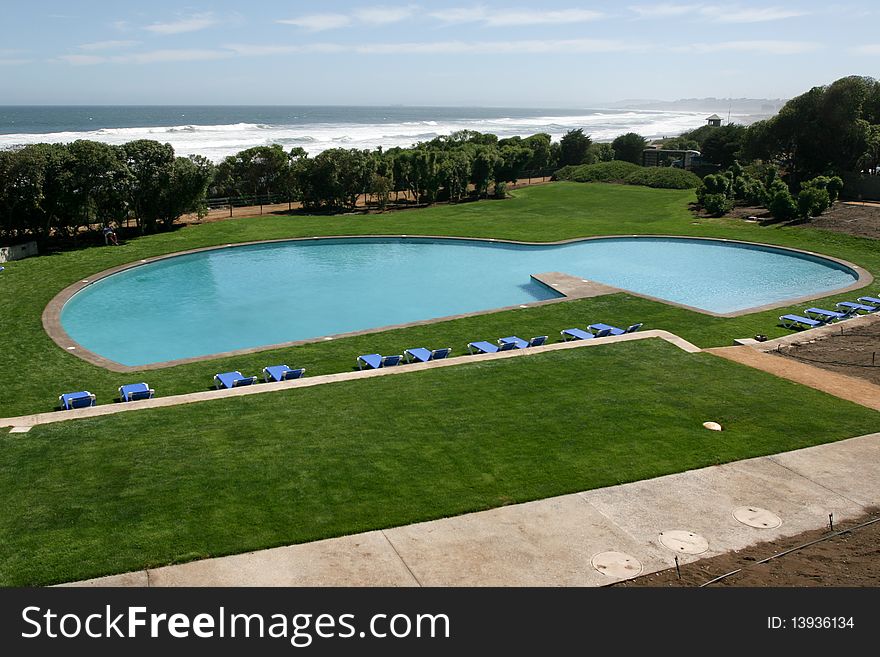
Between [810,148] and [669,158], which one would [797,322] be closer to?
[810,148]

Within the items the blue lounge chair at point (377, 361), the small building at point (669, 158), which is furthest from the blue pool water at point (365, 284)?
the small building at point (669, 158)

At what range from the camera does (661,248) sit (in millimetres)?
35062

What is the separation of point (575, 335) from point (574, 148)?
49769mm

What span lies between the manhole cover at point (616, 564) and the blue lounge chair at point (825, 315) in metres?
16.0

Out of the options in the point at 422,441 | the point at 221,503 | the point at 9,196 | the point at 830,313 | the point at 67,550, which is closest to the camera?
the point at 67,550

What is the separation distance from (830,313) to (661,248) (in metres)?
14.3

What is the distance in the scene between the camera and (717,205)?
41594 mm

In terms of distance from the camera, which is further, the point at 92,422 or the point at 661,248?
the point at 661,248

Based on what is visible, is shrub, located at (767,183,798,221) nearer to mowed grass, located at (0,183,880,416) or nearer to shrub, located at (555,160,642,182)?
mowed grass, located at (0,183,880,416)

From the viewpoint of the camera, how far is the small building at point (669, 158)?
63875 mm

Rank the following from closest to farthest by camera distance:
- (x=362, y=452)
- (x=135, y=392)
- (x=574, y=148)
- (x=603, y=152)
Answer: (x=362, y=452), (x=135, y=392), (x=574, y=148), (x=603, y=152)

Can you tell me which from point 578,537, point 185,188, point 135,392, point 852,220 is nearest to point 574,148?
point 852,220
